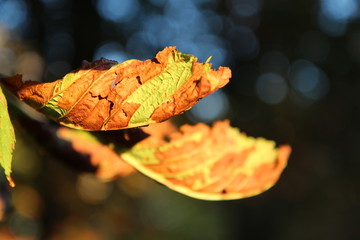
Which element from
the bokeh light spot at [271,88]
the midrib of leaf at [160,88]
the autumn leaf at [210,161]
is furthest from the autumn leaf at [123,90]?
the bokeh light spot at [271,88]

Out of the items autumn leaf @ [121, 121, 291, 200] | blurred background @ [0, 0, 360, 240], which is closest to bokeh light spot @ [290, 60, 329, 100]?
blurred background @ [0, 0, 360, 240]

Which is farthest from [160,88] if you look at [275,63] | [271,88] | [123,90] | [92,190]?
[271,88]

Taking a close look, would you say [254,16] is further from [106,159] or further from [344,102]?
[106,159]

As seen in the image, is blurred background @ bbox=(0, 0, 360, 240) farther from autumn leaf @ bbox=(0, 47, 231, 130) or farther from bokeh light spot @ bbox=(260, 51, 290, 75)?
autumn leaf @ bbox=(0, 47, 231, 130)

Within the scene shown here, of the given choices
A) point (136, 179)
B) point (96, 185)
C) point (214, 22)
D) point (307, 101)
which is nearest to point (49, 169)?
point (96, 185)

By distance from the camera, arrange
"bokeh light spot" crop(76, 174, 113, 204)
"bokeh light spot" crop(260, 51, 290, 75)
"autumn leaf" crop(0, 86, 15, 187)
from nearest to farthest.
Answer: "autumn leaf" crop(0, 86, 15, 187) → "bokeh light spot" crop(76, 174, 113, 204) → "bokeh light spot" crop(260, 51, 290, 75)

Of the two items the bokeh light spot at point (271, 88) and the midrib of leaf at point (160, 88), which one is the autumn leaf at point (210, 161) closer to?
the midrib of leaf at point (160, 88)

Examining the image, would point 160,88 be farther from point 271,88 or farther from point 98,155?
point 271,88
